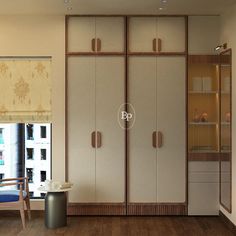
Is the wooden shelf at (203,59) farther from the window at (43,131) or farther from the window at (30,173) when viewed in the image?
the window at (30,173)

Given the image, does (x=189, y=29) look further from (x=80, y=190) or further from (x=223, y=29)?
(x=80, y=190)

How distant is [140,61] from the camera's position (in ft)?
21.9

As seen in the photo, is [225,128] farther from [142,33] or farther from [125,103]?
[142,33]

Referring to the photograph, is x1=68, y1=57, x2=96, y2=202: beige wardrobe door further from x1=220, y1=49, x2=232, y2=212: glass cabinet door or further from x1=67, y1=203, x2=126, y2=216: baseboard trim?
x1=220, y1=49, x2=232, y2=212: glass cabinet door

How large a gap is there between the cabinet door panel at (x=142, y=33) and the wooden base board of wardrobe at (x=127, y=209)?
7.28 ft

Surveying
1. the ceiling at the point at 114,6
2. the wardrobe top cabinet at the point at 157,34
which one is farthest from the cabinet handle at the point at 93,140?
the ceiling at the point at 114,6

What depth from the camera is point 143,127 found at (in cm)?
668

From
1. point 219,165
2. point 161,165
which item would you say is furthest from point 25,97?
point 219,165

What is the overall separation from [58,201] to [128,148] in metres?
1.29

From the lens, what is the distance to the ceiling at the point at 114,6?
19.2 feet

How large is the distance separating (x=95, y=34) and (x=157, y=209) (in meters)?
2.64

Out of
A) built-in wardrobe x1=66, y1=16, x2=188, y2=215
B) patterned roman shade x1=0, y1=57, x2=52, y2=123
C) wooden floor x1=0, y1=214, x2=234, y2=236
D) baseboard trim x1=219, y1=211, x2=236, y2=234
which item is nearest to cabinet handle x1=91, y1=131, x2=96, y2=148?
built-in wardrobe x1=66, y1=16, x2=188, y2=215

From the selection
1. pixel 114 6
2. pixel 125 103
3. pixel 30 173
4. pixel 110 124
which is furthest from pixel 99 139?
pixel 114 6

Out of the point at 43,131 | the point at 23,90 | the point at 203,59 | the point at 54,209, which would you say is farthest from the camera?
the point at 43,131
